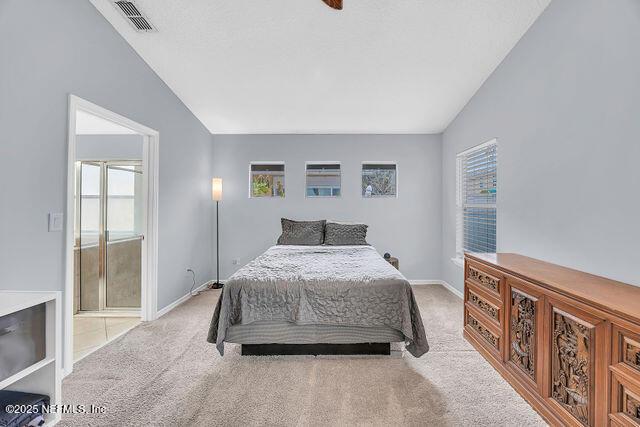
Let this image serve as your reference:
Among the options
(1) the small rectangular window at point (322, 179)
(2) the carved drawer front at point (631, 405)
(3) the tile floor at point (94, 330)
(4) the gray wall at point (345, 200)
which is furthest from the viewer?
(1) the small rectangular window at point (322, 179)

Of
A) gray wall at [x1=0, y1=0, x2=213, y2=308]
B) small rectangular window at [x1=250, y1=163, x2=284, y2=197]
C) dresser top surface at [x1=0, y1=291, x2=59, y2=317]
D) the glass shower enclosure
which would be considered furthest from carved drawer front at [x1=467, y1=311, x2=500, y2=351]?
the glass shower enclosure

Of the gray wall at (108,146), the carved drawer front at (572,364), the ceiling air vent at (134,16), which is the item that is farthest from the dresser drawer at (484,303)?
the gray wall at (108,146)

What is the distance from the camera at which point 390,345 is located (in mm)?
2533

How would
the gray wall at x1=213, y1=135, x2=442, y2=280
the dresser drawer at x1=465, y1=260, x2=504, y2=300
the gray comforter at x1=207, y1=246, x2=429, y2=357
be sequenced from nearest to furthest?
1. the dresser drawer at x1=465, y1=260, x2=504, y2=300
2. the gray comforter at x1=207, y1=246, x2=429, y2=357
3. the gray wall at x1=213, y1=135, x2=442, y2=280

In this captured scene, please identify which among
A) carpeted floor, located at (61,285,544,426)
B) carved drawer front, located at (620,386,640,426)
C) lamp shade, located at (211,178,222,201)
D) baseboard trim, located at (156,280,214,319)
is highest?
lamp shade, located at (211,178,222,201)

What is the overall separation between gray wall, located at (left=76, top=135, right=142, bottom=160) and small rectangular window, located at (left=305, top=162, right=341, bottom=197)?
2.38 metres

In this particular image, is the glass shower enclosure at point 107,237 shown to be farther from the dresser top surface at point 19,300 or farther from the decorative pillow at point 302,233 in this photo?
the dresser top surface at point 19,300

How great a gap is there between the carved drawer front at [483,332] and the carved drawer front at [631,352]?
0.97 meters

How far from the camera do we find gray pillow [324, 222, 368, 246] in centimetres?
418

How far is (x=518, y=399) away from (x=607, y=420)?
0.76 m

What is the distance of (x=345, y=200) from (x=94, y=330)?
11.5ft

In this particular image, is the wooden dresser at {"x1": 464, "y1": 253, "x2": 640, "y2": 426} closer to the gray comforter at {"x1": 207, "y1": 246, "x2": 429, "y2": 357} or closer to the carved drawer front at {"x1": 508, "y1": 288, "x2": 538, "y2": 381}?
the carved drawer front at {"x1": 508, "y1": 288, "x2": 538, "y2": 381}

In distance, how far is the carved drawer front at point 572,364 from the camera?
1377 millimetres

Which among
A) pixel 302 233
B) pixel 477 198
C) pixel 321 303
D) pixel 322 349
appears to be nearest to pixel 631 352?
pixel 321 303
